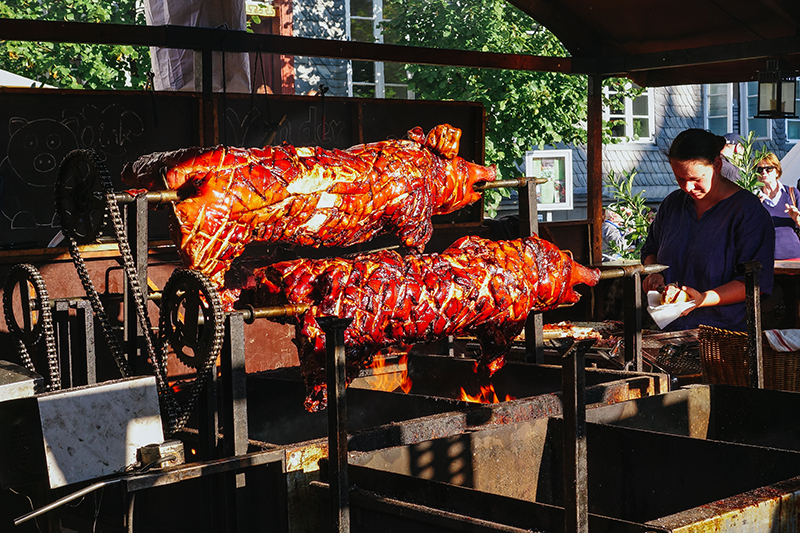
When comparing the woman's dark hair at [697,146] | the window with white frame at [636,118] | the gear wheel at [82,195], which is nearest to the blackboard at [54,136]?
the gear wheel at [82,195]

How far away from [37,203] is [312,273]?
293cm

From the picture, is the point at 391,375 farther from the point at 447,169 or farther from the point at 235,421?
the point at 235,421

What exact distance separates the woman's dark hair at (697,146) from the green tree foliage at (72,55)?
8466mm

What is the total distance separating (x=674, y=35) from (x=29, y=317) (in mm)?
4993

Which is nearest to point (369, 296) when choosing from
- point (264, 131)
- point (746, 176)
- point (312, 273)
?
point (312, 273)

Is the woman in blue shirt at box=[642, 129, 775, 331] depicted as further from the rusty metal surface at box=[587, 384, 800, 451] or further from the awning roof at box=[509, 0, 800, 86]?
→ the awning roof at box=[509, 0, 800, 86]

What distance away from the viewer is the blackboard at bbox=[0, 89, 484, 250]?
5.09 metres

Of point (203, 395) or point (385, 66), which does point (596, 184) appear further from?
point (385, 66)

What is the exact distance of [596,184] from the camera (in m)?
6.96

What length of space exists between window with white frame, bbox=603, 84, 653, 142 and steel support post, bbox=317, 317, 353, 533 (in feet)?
47.0

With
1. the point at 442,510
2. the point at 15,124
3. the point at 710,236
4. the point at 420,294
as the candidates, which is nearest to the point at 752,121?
the point at 710,236

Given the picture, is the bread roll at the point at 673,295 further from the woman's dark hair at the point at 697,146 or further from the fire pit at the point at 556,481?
the fire pit at the point at 556,481

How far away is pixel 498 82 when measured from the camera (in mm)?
12211

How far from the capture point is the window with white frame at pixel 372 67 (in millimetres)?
13422
